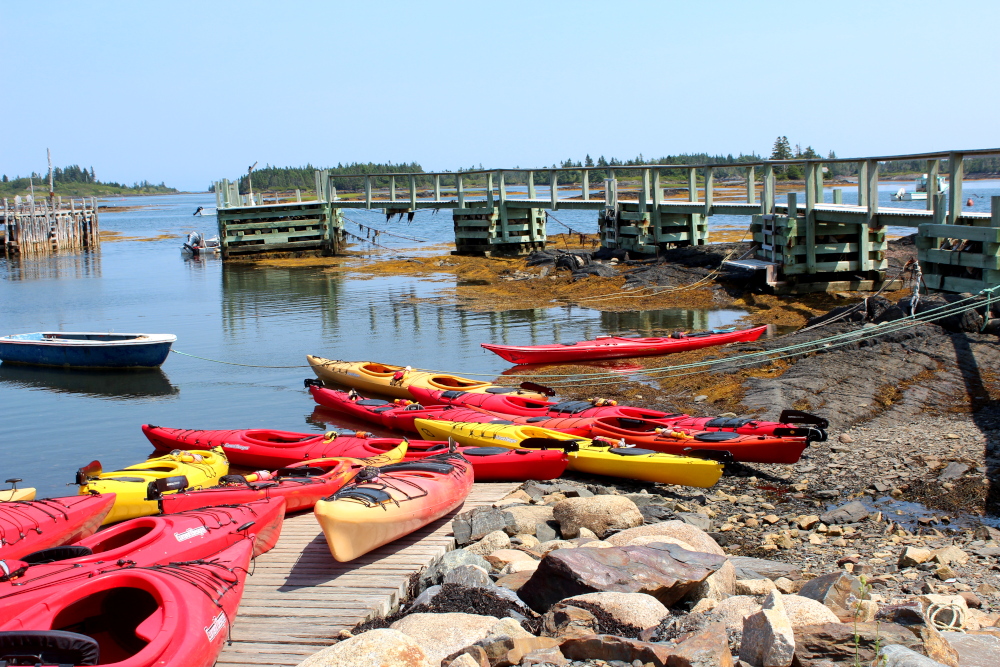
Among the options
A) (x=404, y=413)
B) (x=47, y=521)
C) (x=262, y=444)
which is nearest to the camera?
(x=47, y=521)

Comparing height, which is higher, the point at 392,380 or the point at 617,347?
the point at 617,347

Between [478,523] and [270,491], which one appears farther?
[270,491]

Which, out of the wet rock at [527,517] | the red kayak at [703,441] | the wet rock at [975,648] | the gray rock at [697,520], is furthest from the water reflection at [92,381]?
the wet rock at [975,648]

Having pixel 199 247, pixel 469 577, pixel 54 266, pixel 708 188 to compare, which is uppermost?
pixel 708 188

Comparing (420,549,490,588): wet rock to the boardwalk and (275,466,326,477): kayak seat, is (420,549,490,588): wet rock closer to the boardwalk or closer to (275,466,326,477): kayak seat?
the boardwalk

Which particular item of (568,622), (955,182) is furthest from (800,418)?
(955,182)

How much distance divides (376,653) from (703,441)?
550 centimetres

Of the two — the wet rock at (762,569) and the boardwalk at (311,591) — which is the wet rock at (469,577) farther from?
the wet rock at (762,569)

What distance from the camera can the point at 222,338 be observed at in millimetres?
19562

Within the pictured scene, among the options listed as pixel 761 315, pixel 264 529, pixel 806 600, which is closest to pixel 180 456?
pixel 264 529

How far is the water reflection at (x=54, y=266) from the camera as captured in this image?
3325 cm

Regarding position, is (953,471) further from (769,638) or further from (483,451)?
(769,638)

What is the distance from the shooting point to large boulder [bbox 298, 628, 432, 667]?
13.7ft

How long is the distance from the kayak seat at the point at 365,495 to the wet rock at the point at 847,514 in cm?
374
